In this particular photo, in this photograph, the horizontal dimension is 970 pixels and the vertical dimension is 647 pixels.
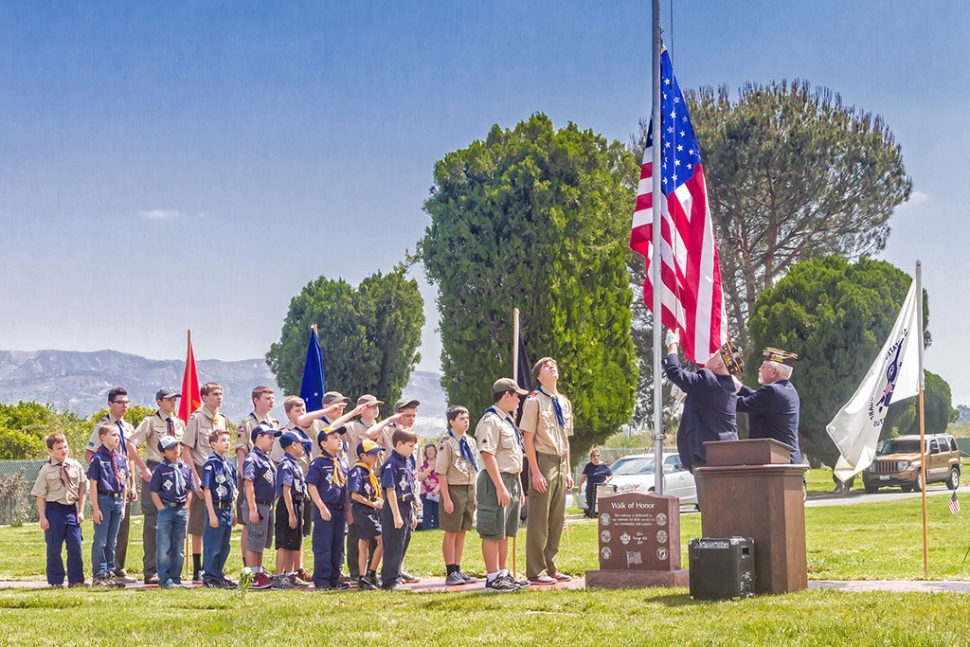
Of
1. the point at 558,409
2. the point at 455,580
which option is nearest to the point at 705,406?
the point at 558,409

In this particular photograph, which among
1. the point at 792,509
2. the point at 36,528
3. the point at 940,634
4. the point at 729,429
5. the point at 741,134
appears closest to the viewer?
the point at 940,634

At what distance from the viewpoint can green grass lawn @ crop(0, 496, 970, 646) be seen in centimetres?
708

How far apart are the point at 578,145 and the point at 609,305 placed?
4379 millimetres

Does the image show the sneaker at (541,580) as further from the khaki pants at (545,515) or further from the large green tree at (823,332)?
the large green tree at (823,332)

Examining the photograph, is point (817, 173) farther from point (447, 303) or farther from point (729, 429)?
point (729, 429)

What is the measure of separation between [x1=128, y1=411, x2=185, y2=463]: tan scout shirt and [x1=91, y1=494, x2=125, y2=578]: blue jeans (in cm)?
66

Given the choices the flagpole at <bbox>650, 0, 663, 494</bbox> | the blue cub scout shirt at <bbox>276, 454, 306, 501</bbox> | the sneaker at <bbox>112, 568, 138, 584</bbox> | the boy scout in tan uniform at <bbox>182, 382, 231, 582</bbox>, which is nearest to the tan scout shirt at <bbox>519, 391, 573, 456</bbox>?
the flagpole at <bbox>650, 0, 663, 494</bbox>

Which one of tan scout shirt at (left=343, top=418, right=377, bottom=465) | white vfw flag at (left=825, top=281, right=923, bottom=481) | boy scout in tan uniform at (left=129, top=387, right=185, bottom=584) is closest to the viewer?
white vfw flag at (left=825, top=281, right=923, bottom=481)

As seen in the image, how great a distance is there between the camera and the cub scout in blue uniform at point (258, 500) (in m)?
11.6

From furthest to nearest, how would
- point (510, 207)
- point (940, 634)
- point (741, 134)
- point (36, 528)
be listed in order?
point (741, 134) < point (510, 207) < point (36, 528) < point (940, 634)

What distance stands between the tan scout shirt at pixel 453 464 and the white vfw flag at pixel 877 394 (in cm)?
345

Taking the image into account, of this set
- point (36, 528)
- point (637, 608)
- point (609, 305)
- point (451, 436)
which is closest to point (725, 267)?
point (609, 305)

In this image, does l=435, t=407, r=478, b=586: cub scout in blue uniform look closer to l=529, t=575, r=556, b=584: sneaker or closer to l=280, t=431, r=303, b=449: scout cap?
l=529, t=575, r=556, b=584: sneaker

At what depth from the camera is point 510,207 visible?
32.5m
